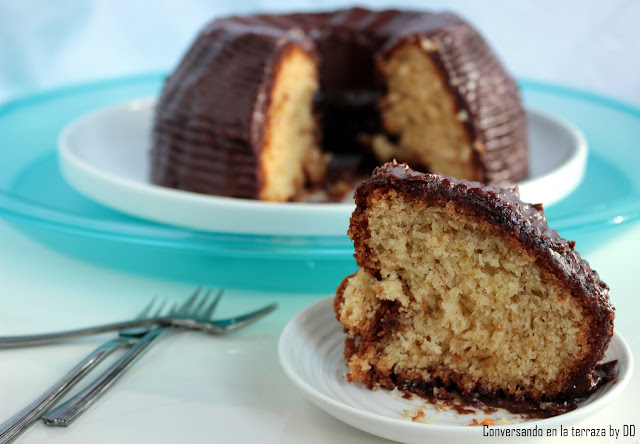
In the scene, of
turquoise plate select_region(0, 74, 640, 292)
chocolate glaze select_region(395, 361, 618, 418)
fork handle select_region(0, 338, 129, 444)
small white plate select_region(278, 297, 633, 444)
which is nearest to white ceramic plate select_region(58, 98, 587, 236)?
turquoise plate select_region(0, 74, 640, 292)

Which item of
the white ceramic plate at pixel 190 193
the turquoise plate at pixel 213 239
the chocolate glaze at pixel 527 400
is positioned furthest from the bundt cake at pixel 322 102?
the chocolate glaze at pixel 527 400

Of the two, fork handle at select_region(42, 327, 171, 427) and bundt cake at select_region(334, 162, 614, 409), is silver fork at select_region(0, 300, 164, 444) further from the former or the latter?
bundt cake at select_region(334, 162, 614, 409)

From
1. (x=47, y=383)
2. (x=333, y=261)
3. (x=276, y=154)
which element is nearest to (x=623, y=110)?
(x=276, y=154)

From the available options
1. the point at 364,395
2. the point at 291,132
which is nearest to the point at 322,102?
the point at 291,132

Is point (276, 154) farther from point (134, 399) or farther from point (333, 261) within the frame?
point (134, 399)

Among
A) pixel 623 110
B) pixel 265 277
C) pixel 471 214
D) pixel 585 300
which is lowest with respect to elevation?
pixel 623 110

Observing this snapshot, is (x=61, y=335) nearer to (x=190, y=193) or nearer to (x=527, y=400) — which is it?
(x=190, y=193)
